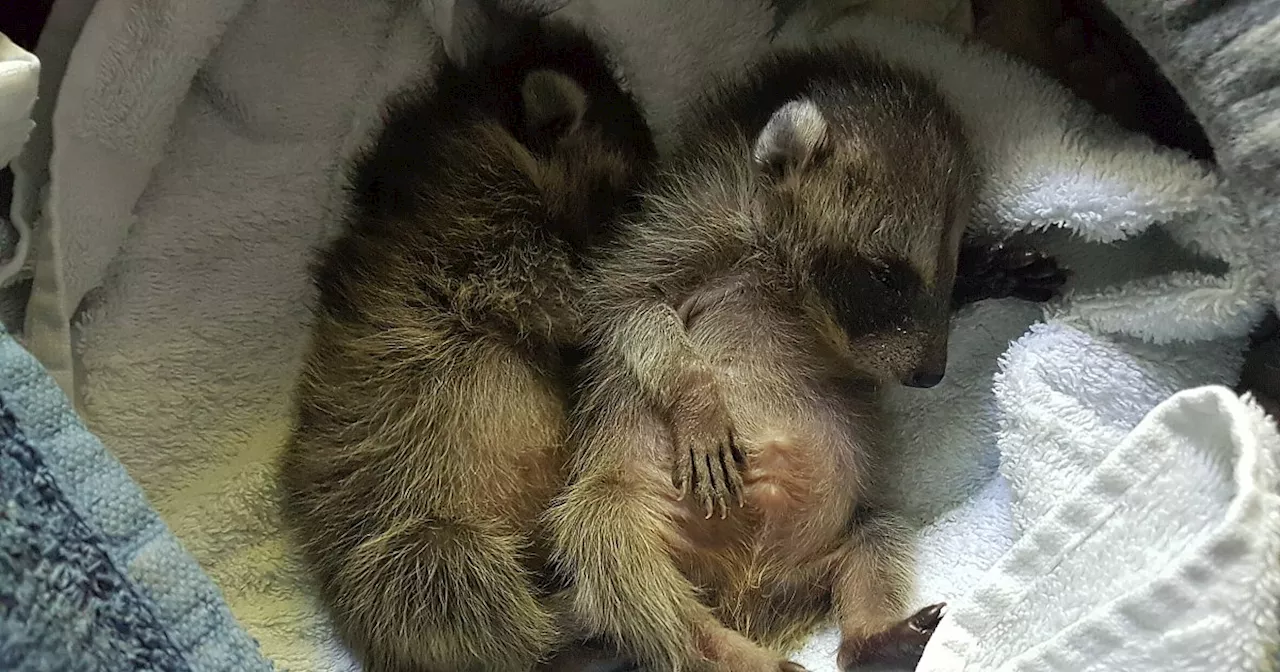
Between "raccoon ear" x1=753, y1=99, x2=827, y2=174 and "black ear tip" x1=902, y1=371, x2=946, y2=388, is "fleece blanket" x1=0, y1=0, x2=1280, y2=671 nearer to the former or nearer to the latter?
"black ear tip" x1=902, y1=371, x2=946, y2=388

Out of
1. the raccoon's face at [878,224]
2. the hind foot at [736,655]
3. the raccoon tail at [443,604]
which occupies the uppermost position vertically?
the raccoon's face at [878,224]

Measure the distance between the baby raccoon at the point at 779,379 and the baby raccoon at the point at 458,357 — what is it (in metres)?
0.09

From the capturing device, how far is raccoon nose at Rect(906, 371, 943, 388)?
1.77 m

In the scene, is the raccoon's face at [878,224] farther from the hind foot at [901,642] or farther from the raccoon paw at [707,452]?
the hind foot at [901,642]

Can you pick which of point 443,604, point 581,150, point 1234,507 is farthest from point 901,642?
point 581,150

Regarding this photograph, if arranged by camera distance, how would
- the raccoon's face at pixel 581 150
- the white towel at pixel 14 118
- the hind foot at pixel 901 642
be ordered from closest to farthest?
Answer: 1. the white towel at pixel 14 118
2. the hind foot at pixel 901 642
3. the raccoon's face at pixel 581 150

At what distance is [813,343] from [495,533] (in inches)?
23.0

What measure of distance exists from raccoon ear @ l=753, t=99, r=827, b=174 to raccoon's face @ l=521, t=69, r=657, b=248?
0.84 ft

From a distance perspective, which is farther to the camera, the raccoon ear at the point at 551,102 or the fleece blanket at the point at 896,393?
the raccoon ear at the point at 551,102

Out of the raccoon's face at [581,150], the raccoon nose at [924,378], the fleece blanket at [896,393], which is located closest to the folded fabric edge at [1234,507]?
the fleece blanket at [896,393]

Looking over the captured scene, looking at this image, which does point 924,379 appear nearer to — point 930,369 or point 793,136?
point 930,369

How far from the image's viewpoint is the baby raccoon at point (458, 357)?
5.69 ft

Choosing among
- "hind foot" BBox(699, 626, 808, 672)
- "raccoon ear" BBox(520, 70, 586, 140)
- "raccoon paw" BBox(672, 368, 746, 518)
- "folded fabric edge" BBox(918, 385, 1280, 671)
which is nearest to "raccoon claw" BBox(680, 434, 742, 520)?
"raccoon paw" BBox(672, 368, 746, 518)

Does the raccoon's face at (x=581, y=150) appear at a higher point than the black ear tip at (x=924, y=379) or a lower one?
lower
